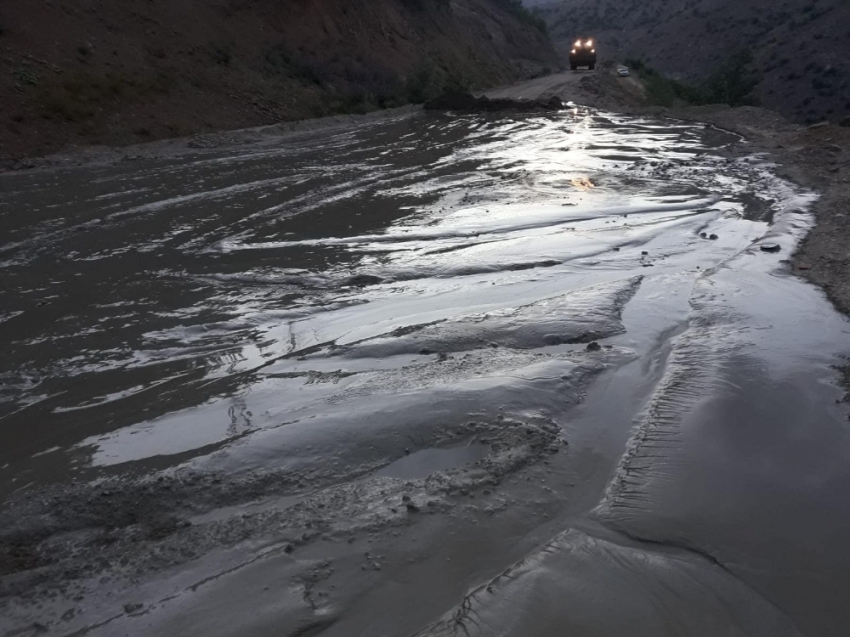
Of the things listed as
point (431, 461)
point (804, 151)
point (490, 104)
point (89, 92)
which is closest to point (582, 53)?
point (490, 104)

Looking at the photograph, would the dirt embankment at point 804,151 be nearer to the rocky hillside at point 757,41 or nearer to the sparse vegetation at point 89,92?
the sparse vegetation at point 89,92

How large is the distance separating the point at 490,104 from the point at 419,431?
77.5 feet

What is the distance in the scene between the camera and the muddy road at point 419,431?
307cm

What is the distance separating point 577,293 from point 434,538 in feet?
13.5

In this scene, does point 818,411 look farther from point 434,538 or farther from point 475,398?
point 434,538

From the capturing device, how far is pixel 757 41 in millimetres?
61500

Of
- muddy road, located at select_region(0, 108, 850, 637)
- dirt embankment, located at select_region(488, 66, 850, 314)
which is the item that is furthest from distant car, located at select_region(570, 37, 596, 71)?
muddy road, located at select_region(0, 108, 850, 637)

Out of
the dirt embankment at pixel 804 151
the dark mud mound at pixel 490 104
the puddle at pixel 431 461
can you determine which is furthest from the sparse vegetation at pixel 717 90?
the puddle at pixel 431 461

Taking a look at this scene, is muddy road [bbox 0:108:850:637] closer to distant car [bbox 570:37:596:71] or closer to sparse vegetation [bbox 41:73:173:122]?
sparse vegetation [bbox 41:73:173:122]

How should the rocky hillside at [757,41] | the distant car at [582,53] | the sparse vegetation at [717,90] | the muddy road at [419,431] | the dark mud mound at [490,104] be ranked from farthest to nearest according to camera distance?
1. the rocky hillside at [757,41]
2. the distant car at [582,53]
3. the sparse vegetation at [717,90]
4. the dark mud mound at [490,104]
5. the muddy road at [419,431]

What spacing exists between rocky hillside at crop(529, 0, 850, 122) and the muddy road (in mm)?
39083

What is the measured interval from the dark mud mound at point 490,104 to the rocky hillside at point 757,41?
66.8 feet

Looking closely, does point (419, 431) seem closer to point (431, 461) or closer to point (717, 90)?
point (431, 461)

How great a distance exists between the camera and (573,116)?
24.2 meters
